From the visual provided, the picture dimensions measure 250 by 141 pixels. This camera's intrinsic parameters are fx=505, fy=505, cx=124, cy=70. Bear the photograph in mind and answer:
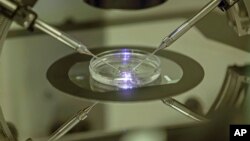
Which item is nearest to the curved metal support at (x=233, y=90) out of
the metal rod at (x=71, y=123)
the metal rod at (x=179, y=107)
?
the metal rod at (x=179, y=107)

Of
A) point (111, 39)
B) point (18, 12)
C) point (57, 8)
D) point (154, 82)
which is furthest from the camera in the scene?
point (57, 8)

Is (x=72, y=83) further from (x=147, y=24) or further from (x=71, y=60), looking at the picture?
(x=147, y=24)

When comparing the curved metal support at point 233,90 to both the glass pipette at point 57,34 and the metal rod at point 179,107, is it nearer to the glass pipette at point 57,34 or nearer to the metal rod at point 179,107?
the metal rod at point 179,107

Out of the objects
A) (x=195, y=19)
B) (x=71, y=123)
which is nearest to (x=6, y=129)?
(x=71, y=123)

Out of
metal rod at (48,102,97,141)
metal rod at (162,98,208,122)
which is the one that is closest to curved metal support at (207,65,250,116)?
metal rod at (162,98,208,122)

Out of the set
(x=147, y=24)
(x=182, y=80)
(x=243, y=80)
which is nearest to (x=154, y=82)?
(x=182, y=80)

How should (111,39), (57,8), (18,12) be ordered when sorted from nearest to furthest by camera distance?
(18,12) → (111,39) → (57,8)
